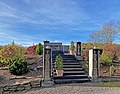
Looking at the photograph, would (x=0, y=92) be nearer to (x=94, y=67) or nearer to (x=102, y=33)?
(x=94, y=67)

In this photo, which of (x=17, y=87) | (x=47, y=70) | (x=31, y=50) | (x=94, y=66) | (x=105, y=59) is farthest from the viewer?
(x=31, y=50)

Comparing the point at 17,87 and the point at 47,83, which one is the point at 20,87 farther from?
the point at 47,83

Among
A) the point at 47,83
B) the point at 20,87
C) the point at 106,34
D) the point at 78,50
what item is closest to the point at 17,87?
the point at 20,87

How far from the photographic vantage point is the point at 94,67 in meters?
11.6

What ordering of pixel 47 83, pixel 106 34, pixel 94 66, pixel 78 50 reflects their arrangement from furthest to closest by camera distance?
pixel 106 34 < pixel 78 50 < pixel 94 66 < pixel 47 83

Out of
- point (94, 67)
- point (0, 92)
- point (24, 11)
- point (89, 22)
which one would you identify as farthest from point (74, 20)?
point (0, 92)

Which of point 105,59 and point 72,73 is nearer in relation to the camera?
point 72,73

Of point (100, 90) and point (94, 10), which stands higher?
point (94, 10)

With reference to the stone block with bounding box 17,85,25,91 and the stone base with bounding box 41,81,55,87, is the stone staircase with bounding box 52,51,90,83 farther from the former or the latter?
the stone block with bounding box 17,85,25,91

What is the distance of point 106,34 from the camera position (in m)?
22.6

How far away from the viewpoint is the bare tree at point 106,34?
21978mm

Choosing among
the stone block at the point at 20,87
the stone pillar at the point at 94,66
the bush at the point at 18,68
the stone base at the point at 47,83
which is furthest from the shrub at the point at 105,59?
the stone block at the point at 20,87

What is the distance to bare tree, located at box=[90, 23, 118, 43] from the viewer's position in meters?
22.0

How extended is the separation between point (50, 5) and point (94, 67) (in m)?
5.40
